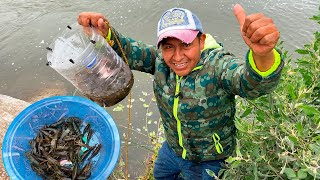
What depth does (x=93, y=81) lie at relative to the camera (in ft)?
9.45

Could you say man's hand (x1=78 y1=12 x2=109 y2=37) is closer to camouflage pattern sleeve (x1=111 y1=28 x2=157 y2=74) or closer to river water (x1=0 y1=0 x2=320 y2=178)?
camouflage pattern sleeve (x1=111 y1=28 x2=157 y2=74)

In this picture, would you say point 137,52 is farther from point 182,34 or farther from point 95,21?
point 182,34

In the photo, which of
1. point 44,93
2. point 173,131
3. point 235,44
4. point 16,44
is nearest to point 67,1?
point 16,44

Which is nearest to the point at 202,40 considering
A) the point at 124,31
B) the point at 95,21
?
the point at 95,21

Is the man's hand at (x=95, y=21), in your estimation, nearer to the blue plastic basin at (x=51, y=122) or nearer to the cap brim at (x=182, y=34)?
the cap brim at (x=182, y=34)

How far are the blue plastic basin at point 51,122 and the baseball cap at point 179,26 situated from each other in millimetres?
→ 1189

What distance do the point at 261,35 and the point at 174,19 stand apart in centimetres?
89

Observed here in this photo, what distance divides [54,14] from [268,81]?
623 cm

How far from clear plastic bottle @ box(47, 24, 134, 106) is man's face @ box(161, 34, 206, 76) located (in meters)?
0.56

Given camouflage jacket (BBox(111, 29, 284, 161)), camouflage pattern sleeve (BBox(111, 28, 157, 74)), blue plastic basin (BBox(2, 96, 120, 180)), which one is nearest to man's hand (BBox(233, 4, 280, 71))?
camouflage jacket (BBox(111, 29, 284, 161))

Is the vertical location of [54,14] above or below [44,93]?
above

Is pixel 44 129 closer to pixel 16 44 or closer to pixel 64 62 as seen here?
pixel 64 62

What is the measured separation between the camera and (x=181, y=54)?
2355mm

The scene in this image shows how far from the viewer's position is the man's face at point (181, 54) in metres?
2.35
